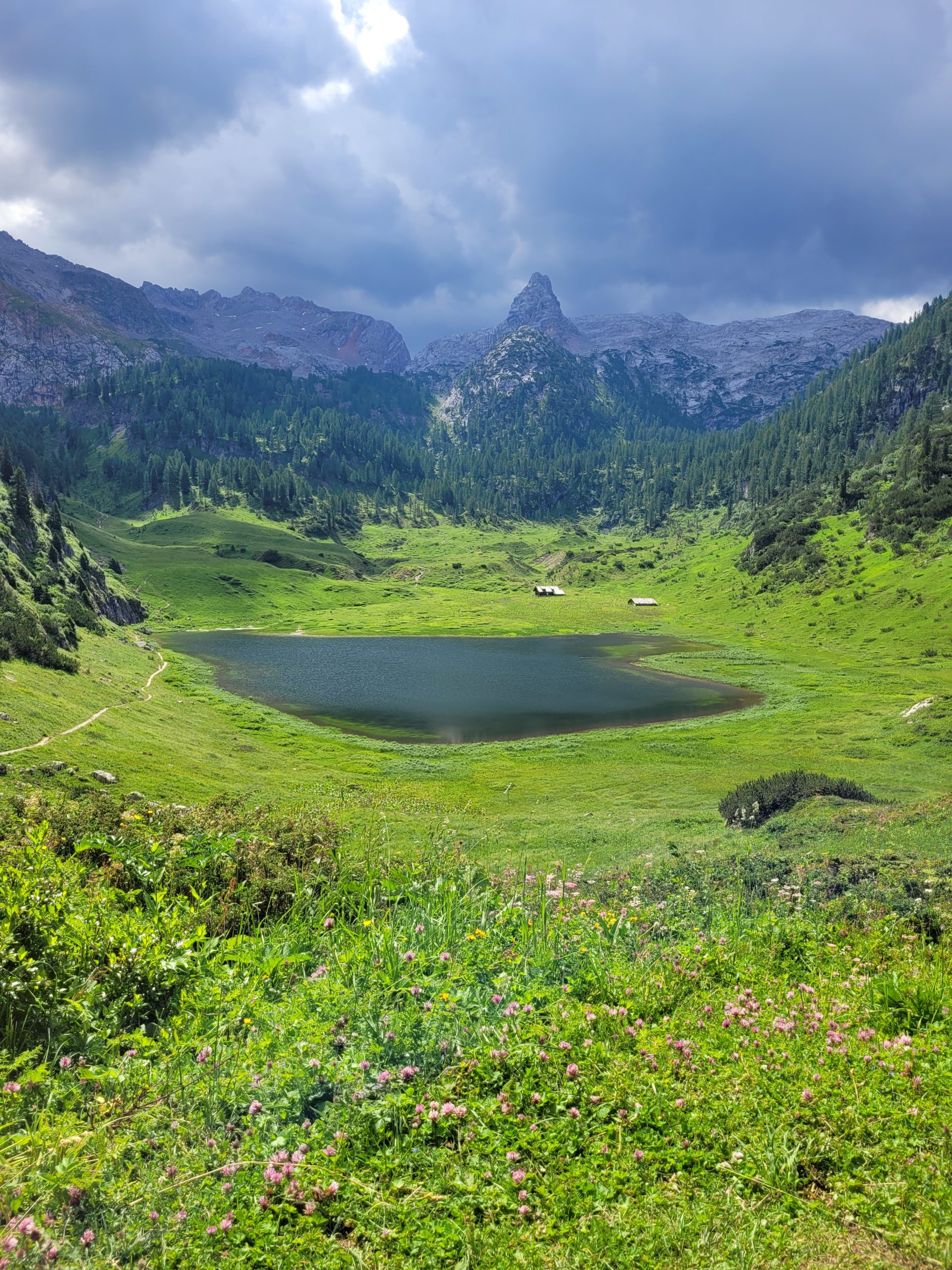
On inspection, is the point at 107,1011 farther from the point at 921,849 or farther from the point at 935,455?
the point at 935,455

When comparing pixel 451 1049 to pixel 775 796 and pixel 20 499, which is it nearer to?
pixel 775 796

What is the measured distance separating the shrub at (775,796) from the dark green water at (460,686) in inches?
1412

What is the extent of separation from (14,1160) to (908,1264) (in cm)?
754

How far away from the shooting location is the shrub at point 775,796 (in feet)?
94.6

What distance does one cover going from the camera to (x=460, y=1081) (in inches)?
272

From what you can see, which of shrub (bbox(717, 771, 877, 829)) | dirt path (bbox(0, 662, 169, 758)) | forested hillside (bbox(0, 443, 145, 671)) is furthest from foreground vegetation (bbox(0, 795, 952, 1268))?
forested hillside (bbox(0, 443, 145, 671))

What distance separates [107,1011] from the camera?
782 centimetres

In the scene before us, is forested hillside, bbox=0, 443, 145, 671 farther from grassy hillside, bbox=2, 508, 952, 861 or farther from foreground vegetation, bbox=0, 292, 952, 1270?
foreground vegetation, bbox=0, 292, 952, 1270

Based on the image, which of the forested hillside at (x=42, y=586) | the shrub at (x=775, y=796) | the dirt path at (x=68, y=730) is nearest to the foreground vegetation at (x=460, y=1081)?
the shrub at (x=775, y=796)

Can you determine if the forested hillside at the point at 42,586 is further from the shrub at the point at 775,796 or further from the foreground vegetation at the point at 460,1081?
the shrub at the point at 775,796

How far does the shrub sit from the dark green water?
118ft

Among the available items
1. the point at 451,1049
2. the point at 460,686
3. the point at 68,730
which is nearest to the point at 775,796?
the point at 451,1049

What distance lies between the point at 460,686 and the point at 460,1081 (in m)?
85.9

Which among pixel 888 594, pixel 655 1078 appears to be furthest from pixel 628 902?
pixel 888 594
